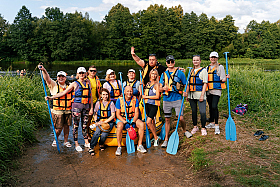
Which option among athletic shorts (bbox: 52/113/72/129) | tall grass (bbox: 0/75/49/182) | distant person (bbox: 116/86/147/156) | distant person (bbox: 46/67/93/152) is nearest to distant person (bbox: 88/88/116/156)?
distant person (bbox: 116/86/147/156)

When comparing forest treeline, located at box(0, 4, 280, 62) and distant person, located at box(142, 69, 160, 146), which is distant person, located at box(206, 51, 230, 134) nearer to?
distant person, located at box(142, 69, 160, 146)

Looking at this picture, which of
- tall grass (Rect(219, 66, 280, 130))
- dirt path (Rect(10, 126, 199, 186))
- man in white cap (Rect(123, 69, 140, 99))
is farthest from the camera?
tall grass (Rect(219, 66, 280, 130))

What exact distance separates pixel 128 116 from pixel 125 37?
4364cm

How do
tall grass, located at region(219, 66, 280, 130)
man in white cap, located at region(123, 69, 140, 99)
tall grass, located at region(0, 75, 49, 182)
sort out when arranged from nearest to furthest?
1. tall grass, located at region(0, 75, 49, 182)
2. man in white cap, located at region(123, 69, 140, 99)
3. tall grass, located at region(219, 66, 280, 130)

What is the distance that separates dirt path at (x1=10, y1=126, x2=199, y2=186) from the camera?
11.1ft

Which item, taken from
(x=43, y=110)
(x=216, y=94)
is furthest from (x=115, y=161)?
(x=43, y=110)

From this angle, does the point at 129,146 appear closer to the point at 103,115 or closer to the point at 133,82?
the point at 103,115

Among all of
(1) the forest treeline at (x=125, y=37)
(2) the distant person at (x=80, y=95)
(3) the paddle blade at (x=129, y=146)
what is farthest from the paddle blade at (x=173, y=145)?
(1) the forest treeline at (x=125, y=37)

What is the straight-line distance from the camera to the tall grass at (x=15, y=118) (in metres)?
3.97

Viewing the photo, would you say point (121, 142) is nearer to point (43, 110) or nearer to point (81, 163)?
point (81, 163)

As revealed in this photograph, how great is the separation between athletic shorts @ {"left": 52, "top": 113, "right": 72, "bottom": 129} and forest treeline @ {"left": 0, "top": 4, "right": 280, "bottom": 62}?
39.9m

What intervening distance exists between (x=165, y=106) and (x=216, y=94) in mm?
1093

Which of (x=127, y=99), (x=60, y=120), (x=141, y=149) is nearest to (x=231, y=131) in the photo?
(x=141, y=149)

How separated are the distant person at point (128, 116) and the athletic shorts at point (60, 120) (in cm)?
102
